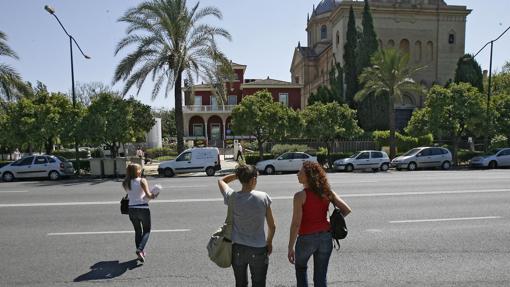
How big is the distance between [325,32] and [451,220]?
59230mm

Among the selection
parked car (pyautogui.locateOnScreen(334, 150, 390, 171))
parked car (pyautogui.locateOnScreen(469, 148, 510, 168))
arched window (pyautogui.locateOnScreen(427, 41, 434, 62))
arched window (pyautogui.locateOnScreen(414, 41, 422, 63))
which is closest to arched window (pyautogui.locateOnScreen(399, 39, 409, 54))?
arched window (pyautogui.locateOnScreen(414, 41, 422, 63))

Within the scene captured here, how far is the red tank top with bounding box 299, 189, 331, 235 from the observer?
3.68m

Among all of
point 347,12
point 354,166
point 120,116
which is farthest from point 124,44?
point 347,12

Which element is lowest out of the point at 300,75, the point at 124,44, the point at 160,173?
the point at 160,173

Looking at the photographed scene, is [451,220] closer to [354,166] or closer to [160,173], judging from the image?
[354,166]

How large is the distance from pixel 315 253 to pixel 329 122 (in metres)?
21.7

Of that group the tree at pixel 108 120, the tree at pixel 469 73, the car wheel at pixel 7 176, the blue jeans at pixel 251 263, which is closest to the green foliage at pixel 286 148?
the tree at pixel 108 120

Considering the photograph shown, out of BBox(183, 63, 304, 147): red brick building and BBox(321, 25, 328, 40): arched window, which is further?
BBox(321, 25, 328, 40): arched window

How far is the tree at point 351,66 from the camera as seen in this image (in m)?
39.6

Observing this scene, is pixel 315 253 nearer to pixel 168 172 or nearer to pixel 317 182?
pixel 317 182

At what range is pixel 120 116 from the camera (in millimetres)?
20875

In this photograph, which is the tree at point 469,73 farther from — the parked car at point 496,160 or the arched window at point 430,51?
the parked car at point 496,160

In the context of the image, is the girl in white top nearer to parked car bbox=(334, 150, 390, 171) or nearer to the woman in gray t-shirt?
the woman in gray t-shirt

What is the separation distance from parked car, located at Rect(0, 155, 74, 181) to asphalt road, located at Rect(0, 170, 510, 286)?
8063 millimetres
